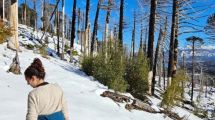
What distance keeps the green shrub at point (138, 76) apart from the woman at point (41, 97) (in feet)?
45.0

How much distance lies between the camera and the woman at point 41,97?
226 inches

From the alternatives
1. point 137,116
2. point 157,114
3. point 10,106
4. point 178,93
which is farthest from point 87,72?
point 10,106

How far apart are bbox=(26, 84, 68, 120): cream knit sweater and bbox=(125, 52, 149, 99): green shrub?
13.7 m

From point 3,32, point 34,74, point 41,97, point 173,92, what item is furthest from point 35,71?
point 173,92

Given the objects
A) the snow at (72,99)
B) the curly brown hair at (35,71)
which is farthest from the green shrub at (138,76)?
the curly brown hair at (35,71)

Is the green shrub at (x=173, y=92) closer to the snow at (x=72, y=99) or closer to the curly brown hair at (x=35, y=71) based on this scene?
the snow at (x=72, y=99)

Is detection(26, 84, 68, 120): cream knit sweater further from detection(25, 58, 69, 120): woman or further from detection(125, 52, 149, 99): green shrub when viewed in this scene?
detection(125, 52, 149, 99): green shrub

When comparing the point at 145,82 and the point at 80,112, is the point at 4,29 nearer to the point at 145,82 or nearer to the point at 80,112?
the point at 145,82

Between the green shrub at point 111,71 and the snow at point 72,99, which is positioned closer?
the snow at point 72,99

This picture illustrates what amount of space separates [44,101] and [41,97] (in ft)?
0.25

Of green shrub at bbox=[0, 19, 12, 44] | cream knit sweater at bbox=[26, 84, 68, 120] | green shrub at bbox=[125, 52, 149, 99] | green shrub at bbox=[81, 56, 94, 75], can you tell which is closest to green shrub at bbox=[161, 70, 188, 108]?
green shrub at bbox=[125, 52, 149, 99]

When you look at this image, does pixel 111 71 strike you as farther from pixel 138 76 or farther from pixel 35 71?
pixel 35 71

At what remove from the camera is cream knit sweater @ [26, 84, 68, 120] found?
5.72 metres

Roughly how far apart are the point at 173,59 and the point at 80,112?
16.1 metres
